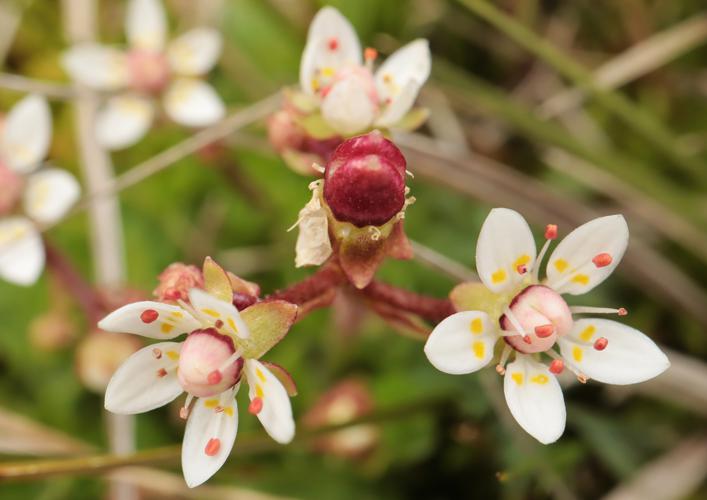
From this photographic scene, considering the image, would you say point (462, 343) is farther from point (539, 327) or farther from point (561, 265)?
point (561, 265)

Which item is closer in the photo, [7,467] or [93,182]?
[7,467]

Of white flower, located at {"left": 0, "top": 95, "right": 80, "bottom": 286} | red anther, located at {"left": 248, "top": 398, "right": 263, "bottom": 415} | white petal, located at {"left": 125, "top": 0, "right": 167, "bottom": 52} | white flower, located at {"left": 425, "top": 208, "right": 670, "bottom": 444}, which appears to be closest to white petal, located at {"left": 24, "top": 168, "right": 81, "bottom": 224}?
white flower, located at {"left": 0, "top": 95, "right": 80, "bottom": 286}

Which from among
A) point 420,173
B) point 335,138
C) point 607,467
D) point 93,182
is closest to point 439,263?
point 335,138

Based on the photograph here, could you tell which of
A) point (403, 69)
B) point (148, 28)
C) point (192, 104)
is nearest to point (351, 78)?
point (403, 69)

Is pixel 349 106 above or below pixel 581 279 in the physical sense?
above

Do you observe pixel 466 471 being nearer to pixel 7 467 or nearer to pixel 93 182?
pixel 7 467

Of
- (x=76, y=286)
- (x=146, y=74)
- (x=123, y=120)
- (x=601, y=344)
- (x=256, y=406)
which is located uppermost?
(x=601, y=344)
